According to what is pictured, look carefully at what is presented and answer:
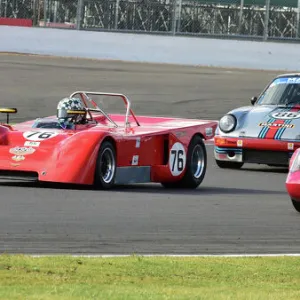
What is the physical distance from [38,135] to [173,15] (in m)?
19.2

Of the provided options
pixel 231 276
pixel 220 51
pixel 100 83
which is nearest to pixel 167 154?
pixel 231 276

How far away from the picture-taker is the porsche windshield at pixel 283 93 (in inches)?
647

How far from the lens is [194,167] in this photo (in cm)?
1391

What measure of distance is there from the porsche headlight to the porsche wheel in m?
3.81

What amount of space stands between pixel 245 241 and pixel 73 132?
152 inches

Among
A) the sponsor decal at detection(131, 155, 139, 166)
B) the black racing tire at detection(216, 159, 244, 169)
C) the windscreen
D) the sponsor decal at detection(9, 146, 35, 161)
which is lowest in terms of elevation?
the windscreen

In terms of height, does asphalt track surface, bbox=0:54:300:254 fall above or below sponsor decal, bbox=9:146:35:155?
below

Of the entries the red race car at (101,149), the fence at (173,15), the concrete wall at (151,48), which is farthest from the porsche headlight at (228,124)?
the fence at (173,15)

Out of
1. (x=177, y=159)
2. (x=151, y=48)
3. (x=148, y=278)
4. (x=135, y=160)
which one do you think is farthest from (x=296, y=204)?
(x=151, y=48)

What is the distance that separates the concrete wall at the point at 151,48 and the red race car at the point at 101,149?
16.1 meters

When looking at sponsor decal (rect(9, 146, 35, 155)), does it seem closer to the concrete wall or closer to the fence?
the concrete wall

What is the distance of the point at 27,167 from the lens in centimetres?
1223

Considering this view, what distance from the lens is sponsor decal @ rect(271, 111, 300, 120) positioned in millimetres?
15789

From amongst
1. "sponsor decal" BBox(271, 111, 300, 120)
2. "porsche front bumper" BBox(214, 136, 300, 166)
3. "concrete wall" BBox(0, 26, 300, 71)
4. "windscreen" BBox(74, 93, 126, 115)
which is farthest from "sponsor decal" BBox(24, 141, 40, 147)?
"concrete wall" BBox(0, 26, 300, 71)
